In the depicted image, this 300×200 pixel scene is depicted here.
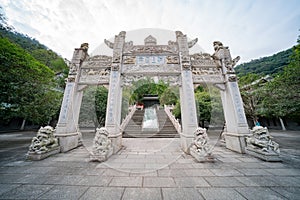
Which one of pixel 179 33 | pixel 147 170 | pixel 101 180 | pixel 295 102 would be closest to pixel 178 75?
pixel 179 33

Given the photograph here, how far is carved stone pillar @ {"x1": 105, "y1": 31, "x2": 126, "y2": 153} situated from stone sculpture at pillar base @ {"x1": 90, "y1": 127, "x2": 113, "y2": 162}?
1.95ft

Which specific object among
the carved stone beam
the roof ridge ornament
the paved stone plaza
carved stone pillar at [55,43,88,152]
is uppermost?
the roof ridge ornament

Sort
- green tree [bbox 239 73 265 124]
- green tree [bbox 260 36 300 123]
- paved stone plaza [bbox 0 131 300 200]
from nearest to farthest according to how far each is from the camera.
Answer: paved stone plaza [bbox 0 131 300 200]
green tree [bbox 260 36 300 123]
green tree [bbox 239 73 265 124]

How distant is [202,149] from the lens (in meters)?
3.60

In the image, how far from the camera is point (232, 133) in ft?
16.0

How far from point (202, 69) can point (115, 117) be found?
4.51m

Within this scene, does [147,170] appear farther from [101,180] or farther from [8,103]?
[8,103]

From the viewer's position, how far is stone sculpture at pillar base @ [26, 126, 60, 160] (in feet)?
11.8

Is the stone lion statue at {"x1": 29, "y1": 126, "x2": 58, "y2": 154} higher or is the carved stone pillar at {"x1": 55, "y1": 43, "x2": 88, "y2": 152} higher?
the carved stone pillar at {"x1": 55, "y1": 43, "x2": 88, "y2": 152}

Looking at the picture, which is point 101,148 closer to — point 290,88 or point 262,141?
point 262,141

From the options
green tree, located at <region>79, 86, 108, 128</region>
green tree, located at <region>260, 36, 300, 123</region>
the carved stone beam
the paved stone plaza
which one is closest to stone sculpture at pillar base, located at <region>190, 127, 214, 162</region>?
the paved stone plaza

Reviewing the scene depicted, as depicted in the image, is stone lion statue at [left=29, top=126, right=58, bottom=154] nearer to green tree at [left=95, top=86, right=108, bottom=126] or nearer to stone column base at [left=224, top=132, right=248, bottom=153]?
green tree at [left=95, top=86, right=108, bottom=126]

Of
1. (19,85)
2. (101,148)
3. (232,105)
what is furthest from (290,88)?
(19,85)

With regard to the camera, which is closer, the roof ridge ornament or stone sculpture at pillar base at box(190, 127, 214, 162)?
stone sculpture at pillar base at box(190, 127, 214, 162)
